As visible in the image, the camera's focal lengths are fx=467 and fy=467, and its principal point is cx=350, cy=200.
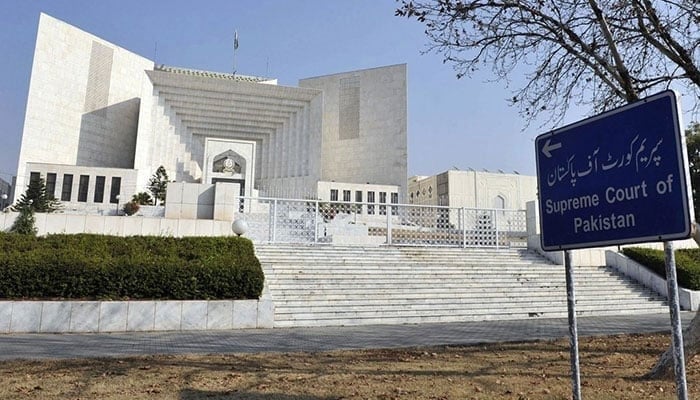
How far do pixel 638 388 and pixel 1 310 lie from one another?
8.85 m

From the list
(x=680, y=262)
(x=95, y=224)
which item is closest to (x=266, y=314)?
(x=95, y=224)

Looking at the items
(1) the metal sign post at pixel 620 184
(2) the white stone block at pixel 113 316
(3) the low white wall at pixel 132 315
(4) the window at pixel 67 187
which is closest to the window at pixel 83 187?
(4) the window at pixel 67 187

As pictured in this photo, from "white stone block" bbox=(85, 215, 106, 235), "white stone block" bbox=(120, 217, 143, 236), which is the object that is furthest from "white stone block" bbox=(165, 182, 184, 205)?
"white stone block" bbox=(85, 215, 106, 235)

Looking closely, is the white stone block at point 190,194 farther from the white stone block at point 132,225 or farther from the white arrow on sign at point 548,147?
the white arrow on sign at point 548,147

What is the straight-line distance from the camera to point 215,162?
38.7 metres

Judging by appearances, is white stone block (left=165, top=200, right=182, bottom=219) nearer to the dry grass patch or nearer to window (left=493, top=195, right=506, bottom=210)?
the dry grass patch

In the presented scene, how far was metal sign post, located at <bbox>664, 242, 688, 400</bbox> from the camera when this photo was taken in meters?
2.08

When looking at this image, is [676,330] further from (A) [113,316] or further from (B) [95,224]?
(B) [95,224]

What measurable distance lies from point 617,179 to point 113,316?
7.97 metres

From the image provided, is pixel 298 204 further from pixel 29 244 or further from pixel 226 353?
pixel 226 353

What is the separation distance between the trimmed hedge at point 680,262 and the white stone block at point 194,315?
34.6 ft

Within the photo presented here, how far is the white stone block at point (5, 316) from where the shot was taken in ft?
24.6

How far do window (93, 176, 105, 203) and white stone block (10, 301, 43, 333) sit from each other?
30209mm

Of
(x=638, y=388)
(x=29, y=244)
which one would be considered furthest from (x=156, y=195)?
(x=638, y=388)
